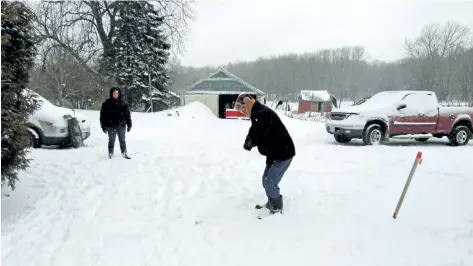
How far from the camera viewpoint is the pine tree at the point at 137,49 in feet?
100

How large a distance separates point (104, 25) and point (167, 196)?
97.4 feet

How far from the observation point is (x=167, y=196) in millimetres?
5898

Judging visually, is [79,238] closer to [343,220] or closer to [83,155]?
[343,220]

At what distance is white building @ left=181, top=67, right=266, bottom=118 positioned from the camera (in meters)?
36.5

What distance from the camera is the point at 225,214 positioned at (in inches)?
204

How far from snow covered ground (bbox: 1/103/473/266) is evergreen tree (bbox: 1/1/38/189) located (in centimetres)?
96

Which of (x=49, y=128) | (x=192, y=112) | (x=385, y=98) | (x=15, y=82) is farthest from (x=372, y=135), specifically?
(x=192, y=112)

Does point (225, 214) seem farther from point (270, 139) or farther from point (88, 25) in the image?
point (88, 25)

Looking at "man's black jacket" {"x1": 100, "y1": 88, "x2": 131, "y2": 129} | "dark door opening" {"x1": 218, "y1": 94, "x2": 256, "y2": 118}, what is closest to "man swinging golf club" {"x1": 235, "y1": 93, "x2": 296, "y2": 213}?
"man's black jacket" {"x1": 100, "y1": 88, "x2": 131, "y2": 129}

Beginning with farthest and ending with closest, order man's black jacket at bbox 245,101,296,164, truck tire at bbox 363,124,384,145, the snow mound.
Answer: the snow mound < truck tire at bbox 363,124,384,145 < man's black jacket at bbox 245,101,296,164

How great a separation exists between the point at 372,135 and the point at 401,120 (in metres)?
1.21

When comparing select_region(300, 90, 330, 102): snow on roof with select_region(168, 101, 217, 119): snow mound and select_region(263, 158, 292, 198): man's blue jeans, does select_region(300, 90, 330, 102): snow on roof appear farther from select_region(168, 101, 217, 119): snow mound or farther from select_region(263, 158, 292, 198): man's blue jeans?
select_region(263, 158, 292, 198): man's blue jeans

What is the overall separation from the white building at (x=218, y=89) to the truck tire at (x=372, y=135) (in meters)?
25.2

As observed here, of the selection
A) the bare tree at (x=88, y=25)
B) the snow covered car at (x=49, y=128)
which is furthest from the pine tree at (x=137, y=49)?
the snow covered car at (x=49, y=128)
